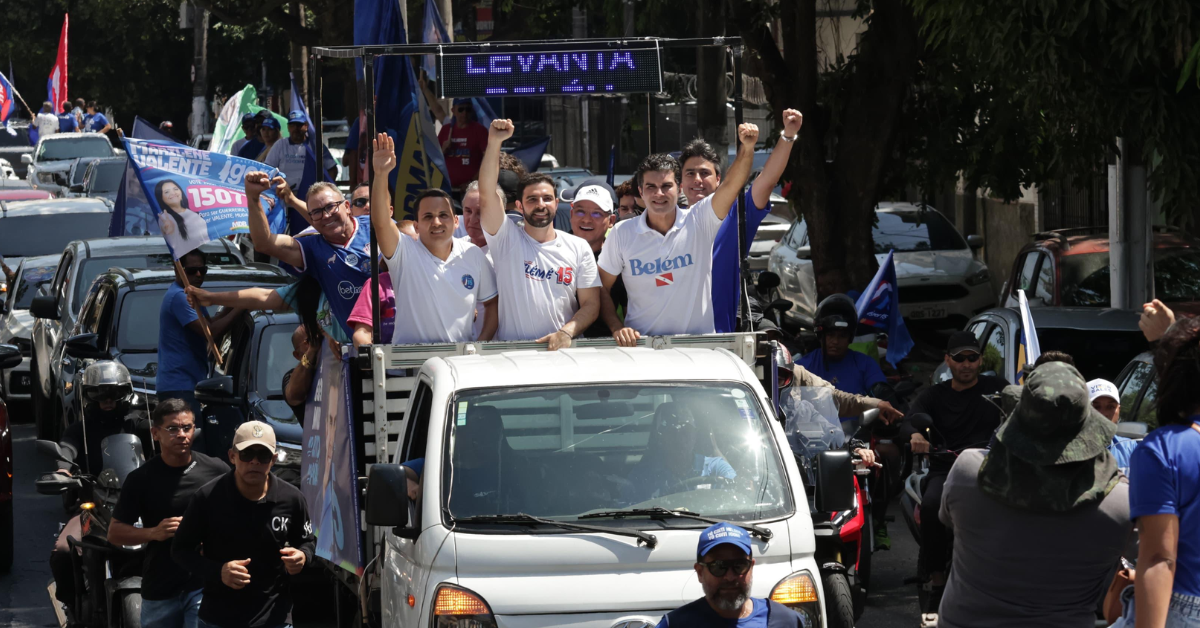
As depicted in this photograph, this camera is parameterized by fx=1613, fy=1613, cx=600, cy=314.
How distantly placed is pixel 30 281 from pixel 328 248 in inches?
394

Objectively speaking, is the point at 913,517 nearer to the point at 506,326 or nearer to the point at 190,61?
the point at 506,326

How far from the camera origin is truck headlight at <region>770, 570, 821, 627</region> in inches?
224

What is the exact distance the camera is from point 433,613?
18.5ft

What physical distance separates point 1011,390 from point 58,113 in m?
40.7

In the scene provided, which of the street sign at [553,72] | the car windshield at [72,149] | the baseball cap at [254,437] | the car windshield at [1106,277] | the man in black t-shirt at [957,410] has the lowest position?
the man in black t-shirt at [957,410]

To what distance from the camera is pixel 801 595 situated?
5.72 meters

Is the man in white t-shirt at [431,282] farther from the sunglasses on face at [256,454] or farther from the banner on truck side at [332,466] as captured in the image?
the sunglasses on face at [256,454]

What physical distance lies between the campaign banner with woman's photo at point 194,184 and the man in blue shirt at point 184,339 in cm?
42

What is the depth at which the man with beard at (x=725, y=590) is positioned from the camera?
16.1 feet

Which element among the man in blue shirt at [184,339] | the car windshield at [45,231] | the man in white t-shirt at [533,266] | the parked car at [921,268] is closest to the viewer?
the man in white t-shirt at [533,266]

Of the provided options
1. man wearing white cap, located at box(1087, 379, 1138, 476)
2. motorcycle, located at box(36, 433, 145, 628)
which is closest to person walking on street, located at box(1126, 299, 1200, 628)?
man wearing white cap, located at box(1087, 379, 1138, 476)

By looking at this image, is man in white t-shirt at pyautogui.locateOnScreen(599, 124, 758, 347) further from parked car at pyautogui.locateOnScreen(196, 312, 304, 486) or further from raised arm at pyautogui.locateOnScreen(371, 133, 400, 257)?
parked car at pyautogui.locateOnScreen(196, 312, 304, 486)

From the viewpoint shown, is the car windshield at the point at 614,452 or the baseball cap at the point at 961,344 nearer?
the car windshield at the point at 614,452

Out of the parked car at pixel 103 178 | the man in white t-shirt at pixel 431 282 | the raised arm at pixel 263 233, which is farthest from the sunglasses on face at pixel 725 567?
the parked car at pixel 103 178
